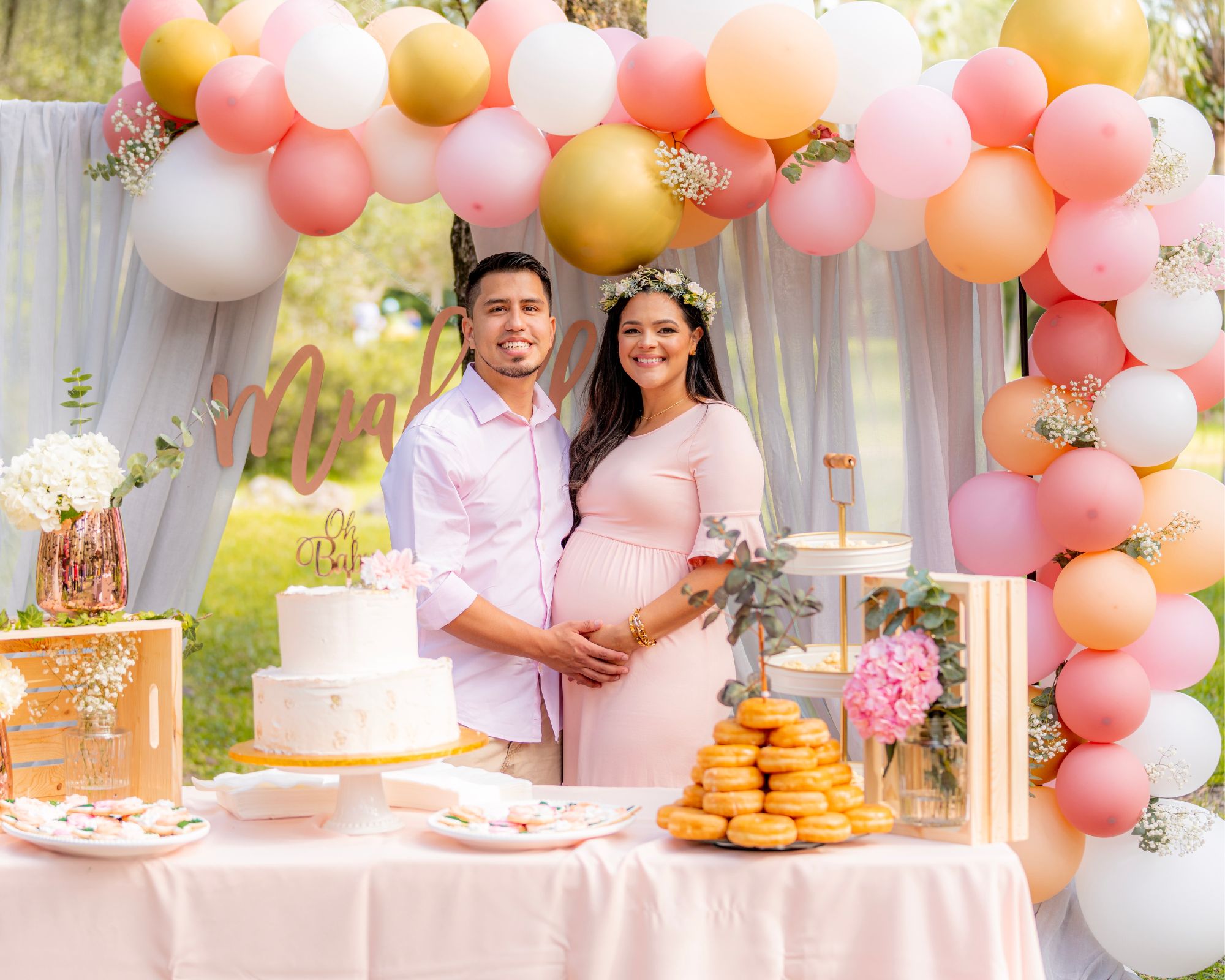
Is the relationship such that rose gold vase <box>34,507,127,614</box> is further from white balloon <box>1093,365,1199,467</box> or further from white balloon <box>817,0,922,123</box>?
white balloon <box>1093,365,1199,467</box>

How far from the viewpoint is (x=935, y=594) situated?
7.25ft

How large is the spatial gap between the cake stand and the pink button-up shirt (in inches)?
33.8

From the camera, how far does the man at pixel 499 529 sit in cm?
322

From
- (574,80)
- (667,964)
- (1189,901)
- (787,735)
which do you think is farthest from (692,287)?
(1189,901)

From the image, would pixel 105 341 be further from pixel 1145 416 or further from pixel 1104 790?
pixel 1104 790

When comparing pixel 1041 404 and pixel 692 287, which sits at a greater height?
pixel 692 287

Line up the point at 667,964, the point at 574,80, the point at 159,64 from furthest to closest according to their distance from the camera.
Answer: the point at 159,64
the point at 574,80
the point at 667,964

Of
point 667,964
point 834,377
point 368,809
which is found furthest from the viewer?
point 834,377

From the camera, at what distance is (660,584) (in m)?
3.26

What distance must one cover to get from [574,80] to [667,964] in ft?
7.48

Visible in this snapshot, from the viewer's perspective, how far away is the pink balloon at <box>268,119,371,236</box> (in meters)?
3.55

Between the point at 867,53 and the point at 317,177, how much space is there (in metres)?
1.56

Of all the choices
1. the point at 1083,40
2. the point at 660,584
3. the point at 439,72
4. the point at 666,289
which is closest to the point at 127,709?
the point at 660,584

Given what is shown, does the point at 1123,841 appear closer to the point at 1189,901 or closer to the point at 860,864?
the point at 1189,901
